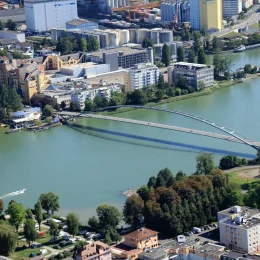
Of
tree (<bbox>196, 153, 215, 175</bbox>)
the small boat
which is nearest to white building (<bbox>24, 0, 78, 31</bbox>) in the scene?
the small boat

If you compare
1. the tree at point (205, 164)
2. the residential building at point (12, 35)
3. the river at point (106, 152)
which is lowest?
the river at point (106, 152)

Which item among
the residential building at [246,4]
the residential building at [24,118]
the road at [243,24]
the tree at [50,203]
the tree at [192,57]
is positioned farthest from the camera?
the residential building at [246,4]

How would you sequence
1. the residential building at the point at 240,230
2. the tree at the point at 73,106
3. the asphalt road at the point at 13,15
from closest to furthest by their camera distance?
the residential building at the point at 240,230 → the tree at the point at 73,106 → the asphalt road at the point at 13,15

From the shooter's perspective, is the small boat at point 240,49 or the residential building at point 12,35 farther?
the residential building at point 12,35

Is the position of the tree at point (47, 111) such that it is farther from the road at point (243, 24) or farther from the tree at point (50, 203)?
the road at point (243, 24)

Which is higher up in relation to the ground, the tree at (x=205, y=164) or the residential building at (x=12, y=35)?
the residential building at (x=12, y=35)

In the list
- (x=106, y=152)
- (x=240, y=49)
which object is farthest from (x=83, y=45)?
(x=106, y=152)

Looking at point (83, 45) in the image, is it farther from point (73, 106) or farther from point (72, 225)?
point (72, 225)

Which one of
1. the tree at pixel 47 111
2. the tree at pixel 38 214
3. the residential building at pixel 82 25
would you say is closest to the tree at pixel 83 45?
the residential building at pixel 82 25
